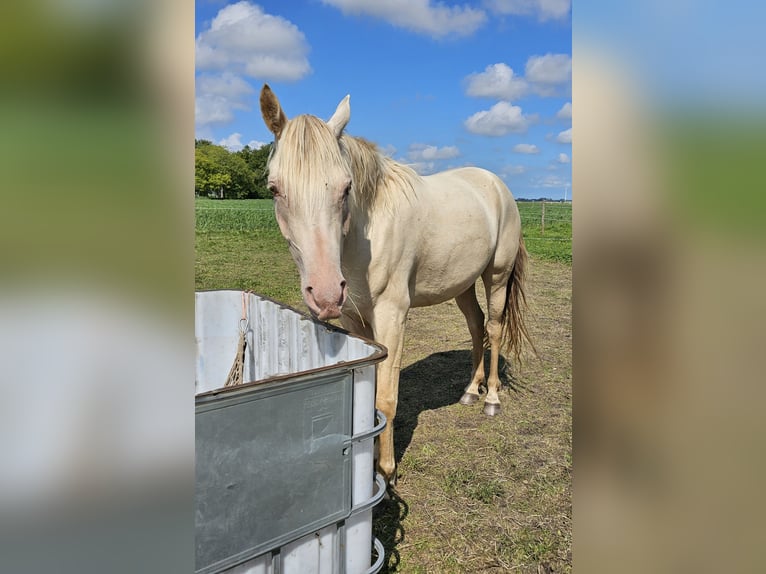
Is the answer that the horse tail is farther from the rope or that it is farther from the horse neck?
the rope

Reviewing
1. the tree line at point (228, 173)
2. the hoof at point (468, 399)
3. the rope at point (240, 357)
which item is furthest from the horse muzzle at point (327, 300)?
the tree line at point (228, 173)

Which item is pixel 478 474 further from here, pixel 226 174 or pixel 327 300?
pixel 226 174

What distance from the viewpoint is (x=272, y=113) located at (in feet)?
6.65

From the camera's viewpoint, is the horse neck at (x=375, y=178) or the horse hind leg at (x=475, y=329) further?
the horse hind leg at (x=475, y=329)

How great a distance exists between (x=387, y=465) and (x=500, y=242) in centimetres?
200

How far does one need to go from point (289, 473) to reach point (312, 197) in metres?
0.99

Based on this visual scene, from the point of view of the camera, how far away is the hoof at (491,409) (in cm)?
391

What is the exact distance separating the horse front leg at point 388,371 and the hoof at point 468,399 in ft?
4.50

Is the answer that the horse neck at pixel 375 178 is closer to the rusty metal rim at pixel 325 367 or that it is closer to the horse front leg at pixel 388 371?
the horse front leg at pixel 388 371

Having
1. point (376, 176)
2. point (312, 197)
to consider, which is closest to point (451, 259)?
point (376, 176)

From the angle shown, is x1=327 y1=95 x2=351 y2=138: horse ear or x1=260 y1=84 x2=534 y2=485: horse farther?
x1=327 y1=95 x2=351 y2=138: horse ear

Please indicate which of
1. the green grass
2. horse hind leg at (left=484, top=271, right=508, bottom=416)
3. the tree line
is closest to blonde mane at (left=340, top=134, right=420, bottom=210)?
horse hind leg at (left=484, top=271, right=508, bottom=416)

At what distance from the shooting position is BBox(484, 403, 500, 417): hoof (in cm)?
391
